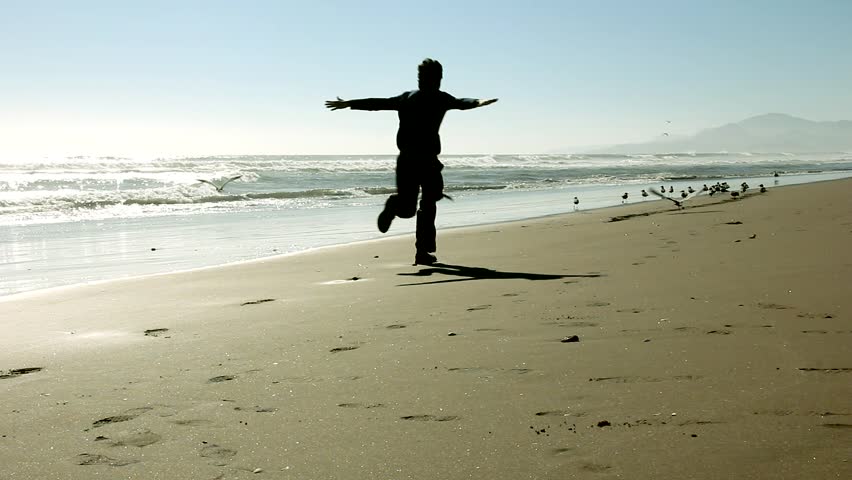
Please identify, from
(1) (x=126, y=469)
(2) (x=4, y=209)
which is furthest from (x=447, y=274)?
(2) (x=4, y=209)

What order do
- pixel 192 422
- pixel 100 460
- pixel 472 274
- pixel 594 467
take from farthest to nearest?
pixel 472 274 < pixel 192 422 < pixel 100 460 < pixel 594 467

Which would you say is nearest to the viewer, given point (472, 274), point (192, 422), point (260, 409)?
point (192, 422)

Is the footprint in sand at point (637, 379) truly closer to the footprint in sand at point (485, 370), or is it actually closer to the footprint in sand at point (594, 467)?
the footprint in sand at point (485, 370)

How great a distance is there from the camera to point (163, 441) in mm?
2721

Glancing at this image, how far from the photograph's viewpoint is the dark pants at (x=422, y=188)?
8.00 metres

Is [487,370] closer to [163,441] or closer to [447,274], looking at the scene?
[163,441]

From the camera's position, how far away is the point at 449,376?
338 cm

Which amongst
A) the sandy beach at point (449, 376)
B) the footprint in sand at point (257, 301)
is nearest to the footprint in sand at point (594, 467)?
the sandy beach at point (449, 376)

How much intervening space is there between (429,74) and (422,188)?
3.72ft

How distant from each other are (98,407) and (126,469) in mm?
762

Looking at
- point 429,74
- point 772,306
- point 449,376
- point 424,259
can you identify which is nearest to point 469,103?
point 429,74

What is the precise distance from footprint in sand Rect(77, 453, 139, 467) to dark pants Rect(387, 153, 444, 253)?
5.49 m

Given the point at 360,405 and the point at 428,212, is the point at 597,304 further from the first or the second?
the point at 428,212

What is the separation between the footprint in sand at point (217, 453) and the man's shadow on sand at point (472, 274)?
3734mm
